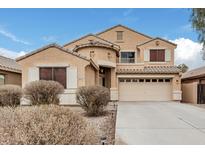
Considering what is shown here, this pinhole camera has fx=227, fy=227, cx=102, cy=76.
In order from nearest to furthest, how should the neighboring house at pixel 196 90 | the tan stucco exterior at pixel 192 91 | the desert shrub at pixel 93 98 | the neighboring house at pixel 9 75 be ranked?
the desert shrub at pixel 93 98, the neighboring house at pixel 9 75, the neighboring house at pixel 196 90, the tan stucco exterior at pixel 192 91

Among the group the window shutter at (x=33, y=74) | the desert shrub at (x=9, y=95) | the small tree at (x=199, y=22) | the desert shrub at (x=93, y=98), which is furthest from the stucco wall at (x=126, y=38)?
the desert shrub at (x=9, y=95)

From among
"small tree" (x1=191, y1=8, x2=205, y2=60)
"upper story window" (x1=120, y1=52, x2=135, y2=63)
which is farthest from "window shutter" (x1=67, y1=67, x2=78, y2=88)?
"upper story window" (x1=120, y1=52, x2=135, y2=63)

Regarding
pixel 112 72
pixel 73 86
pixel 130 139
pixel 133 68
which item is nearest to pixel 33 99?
pixel 73 86

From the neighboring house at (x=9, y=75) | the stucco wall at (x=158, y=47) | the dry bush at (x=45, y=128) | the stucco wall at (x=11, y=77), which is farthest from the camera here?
the stucco wall at (x=158, y=47)

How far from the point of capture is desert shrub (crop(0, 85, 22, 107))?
13727mm

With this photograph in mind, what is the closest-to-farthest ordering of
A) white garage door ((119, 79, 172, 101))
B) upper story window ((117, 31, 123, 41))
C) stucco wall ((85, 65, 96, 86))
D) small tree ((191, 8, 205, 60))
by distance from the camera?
1. small tree ((191, 8, 205, 60))
2. stucco wall ((85, 65, 96, 86))
3. white garage door ((119, 79, 172, 101))
4. upper story window ((117, 31, 123, 41))

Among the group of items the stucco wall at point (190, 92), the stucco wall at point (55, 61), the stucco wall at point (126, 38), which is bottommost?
the stucco wall at point (190, 92)

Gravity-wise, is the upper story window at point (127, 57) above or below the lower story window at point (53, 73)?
above

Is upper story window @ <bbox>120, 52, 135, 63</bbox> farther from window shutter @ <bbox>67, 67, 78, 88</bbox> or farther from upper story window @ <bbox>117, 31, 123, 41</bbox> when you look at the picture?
window shutter @ <bbox>67, 67, 78, 88</bbox>

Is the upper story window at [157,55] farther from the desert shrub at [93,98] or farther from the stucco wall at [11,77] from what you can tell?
the desert shrub at [93,98]

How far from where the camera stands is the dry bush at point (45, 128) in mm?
4664

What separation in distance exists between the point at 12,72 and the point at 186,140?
18.7m
